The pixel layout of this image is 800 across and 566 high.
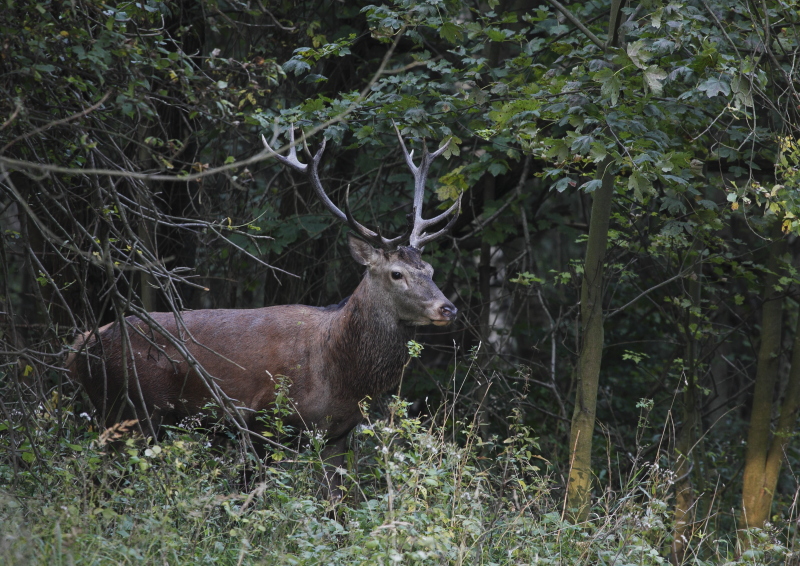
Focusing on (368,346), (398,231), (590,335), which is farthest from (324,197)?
(590,335)

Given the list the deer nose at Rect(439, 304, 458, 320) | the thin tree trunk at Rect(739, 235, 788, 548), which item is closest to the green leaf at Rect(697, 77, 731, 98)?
the deer nose at Rect(439, 304, 458, 320)

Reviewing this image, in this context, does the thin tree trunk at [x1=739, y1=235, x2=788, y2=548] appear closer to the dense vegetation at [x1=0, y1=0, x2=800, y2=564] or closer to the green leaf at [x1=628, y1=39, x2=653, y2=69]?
the dense vegetation at [x1=0, y1=0, x2=800, y2=564]

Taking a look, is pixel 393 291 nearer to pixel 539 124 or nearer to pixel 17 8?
pixel 539 124

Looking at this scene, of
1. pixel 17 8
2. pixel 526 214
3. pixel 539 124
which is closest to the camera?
pixel 17 8

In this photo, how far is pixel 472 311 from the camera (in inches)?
324

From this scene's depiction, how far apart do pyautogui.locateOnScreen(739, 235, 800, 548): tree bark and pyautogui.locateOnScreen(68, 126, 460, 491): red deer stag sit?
315cm

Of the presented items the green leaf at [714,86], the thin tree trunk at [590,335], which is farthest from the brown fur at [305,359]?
the green leaf at [714,86]

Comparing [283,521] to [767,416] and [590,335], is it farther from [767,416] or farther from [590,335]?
[767,416]

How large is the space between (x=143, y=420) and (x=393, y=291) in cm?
183

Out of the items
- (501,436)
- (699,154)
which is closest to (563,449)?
(501,436)

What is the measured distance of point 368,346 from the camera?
19.0ft

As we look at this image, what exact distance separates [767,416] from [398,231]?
355 cm

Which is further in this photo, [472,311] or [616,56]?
[472,311]

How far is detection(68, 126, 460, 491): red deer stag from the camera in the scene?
5.71 meters
